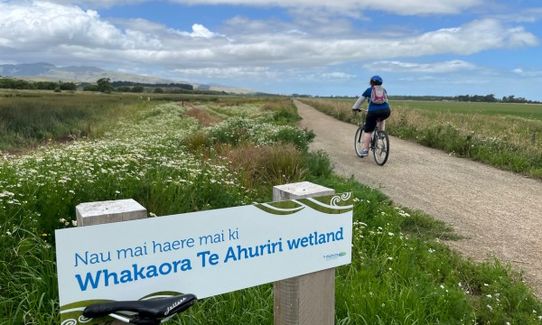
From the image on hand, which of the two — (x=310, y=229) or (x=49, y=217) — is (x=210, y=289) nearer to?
(x=310, y=229)

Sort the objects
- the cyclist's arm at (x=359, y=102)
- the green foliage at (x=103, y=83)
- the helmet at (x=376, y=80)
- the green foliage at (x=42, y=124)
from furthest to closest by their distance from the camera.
A: the green foliage at (x=103, y=83) < the green foliage at (x=42, y=124) < the cyclist's arm at (x=359, y=102) < the helmet at (x=376, y=80)

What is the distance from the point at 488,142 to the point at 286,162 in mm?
6972

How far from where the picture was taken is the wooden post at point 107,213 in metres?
1.81

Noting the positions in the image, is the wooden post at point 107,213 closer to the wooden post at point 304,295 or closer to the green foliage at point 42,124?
the wooden post at point 304,295

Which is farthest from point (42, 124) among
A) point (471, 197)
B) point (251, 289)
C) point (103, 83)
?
point (103, 83)

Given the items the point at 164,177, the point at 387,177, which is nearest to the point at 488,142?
the point at 387,177

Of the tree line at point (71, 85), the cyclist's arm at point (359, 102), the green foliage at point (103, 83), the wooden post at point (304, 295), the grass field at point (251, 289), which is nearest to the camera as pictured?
the wooden post at point (304, 295)

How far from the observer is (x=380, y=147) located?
10.8 metres

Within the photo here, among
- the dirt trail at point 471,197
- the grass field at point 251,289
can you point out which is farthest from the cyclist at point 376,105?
the grass field at point 251,289

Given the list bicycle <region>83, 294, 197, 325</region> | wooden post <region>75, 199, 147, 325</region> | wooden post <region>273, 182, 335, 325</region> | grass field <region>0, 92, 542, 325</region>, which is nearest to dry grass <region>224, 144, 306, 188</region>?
grass field <region>0, 92, 542, 325</region>

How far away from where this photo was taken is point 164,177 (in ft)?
17.8

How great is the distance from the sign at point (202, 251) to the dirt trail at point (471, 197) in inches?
118

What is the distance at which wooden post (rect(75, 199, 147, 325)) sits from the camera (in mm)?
1808

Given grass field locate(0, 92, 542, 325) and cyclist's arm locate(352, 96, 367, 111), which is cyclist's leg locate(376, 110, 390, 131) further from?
grass field locate(0, 92, 542, 325)
